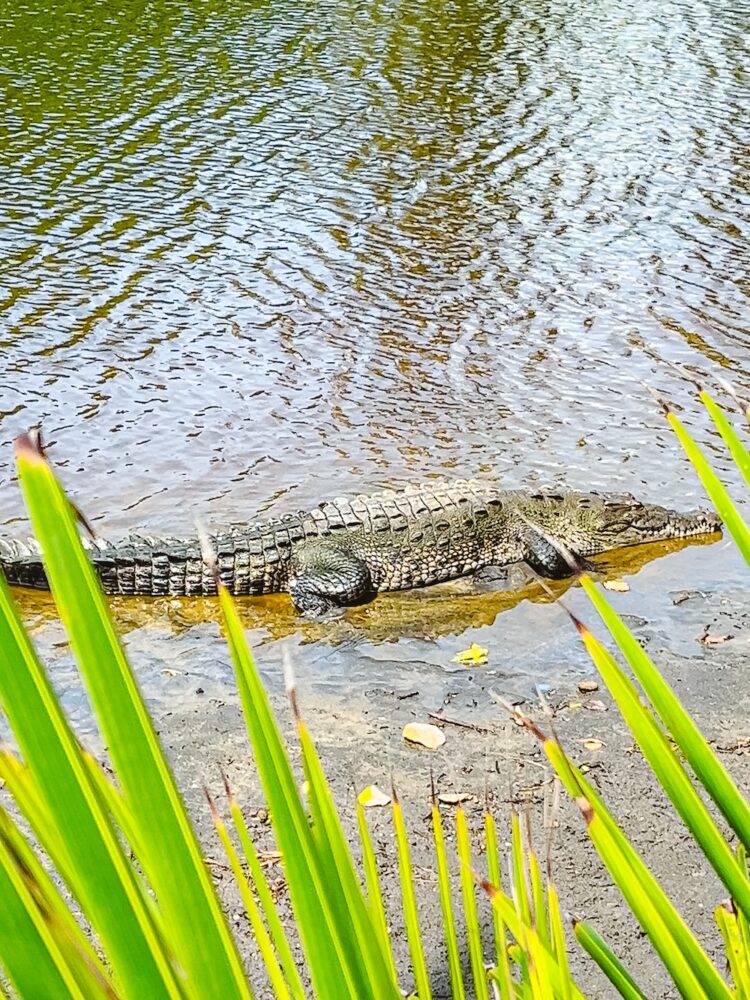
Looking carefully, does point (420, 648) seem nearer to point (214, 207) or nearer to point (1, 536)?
point (1, 536)

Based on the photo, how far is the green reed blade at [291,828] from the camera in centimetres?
75

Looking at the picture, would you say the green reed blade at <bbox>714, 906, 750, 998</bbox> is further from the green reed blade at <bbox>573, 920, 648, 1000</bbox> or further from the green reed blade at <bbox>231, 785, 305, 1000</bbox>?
the green reed blade at <bbox>231, 785, 305, 1000</bbox>

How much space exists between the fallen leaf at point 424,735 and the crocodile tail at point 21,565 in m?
2.22

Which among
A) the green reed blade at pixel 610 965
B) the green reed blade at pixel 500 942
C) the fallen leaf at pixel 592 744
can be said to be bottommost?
the fallen leaf at pixel 592 744

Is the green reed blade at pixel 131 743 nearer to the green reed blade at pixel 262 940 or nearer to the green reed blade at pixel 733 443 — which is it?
the green reed blade at pixel 262 940

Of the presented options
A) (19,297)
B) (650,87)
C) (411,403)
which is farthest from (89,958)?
(650,87)

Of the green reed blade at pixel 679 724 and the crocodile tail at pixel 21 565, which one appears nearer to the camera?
the green reed blade at pixel 679 724

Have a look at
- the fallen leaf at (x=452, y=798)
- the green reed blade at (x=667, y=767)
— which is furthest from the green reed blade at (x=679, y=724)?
the fallen leaf at (x=452, y=798)

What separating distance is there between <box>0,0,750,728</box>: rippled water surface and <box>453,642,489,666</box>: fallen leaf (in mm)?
82

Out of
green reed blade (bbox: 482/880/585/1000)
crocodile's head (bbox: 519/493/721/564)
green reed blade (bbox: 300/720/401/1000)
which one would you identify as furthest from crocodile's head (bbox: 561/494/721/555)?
green reed blade (bbox: 300/720/401/1000)

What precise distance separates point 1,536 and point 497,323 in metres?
4.95

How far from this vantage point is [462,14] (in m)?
20.4

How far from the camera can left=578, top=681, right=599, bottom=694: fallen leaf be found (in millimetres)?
4973

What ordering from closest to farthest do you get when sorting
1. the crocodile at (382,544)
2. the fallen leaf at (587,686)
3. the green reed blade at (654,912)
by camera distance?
the green reed blade at (654,912) < the fallen leaf at (587,686) < the crocodile at (382,544)
